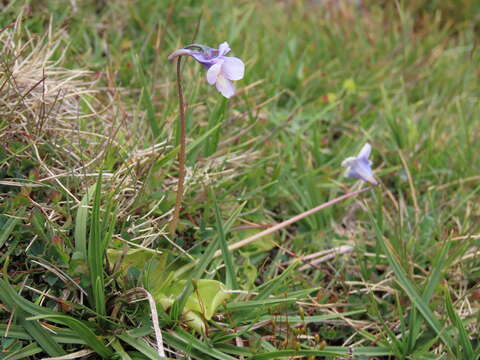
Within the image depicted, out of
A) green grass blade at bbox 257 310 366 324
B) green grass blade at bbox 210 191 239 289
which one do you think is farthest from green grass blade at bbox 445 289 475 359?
green grass blade at bbox 210 191 239 289

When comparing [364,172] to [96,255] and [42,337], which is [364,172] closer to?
[96,255]

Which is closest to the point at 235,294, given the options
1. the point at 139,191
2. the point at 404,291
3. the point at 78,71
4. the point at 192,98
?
the point at 139,191

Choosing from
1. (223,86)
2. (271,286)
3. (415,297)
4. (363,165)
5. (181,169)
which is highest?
(223,86)

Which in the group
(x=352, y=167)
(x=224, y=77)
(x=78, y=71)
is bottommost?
(x=352, y=167)

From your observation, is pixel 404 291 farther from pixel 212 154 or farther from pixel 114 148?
pixel 114 148

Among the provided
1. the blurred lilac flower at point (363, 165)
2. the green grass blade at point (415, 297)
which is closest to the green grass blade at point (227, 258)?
the green grass blade at point (415, 297)

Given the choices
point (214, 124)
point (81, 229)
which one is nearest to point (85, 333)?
point (81, 229)

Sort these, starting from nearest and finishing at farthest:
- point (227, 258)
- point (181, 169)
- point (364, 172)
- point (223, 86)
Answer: point (223, 86), point (181, 169), point (227, 258), point (364, 172)

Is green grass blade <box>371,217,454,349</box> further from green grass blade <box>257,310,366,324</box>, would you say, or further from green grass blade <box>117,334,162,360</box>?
green grass blade <box>117,334,162,360</box>
